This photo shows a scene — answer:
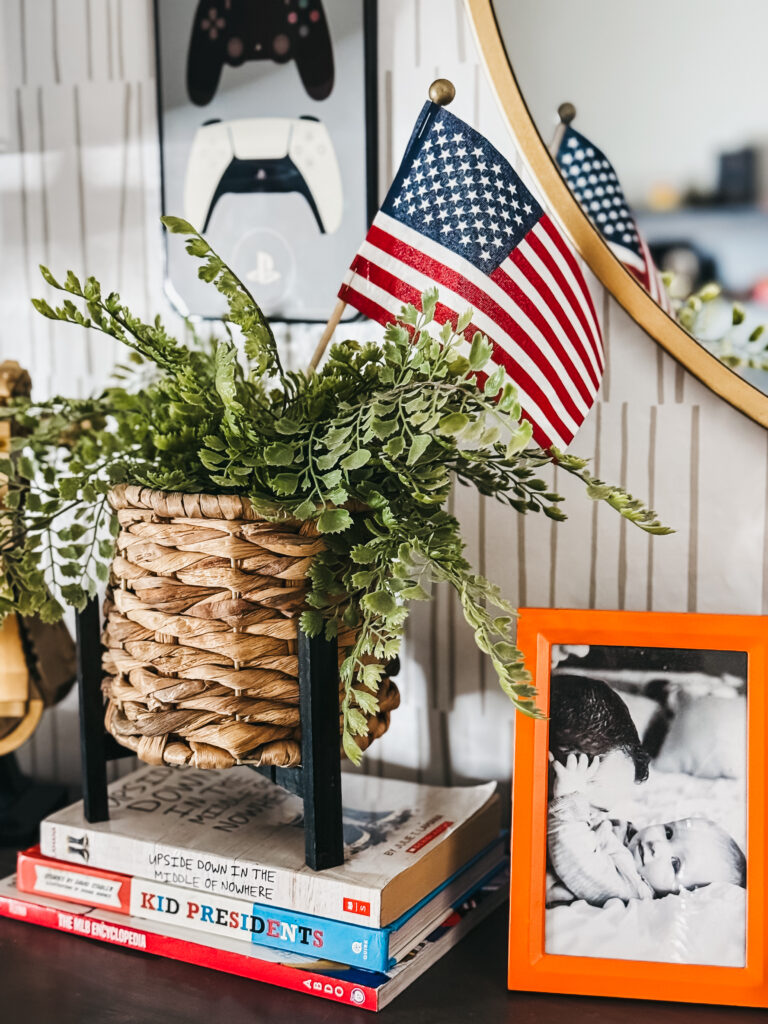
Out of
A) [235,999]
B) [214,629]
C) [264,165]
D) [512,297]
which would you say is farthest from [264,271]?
[235,999]

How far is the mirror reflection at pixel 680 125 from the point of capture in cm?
83

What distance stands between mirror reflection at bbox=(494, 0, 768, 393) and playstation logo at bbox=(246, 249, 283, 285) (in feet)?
0.94

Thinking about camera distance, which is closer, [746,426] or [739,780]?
[739,780]

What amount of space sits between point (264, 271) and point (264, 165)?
101 millimetres

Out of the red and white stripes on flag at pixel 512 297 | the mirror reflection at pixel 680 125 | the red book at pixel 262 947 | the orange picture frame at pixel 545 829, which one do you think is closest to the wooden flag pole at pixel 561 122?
the mirror reflection at pixel 680 125

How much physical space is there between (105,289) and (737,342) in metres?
0.65

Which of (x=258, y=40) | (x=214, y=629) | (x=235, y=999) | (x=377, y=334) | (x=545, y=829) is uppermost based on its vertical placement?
(x=258, y=40)

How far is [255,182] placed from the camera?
0.96m

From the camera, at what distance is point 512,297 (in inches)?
29.5

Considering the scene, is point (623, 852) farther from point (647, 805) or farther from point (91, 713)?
point (91, 713)

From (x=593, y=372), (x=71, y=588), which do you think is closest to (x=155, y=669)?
(x=71, y=588)

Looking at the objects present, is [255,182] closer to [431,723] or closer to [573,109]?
[573,109]

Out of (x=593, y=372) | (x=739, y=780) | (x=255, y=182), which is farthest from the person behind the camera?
(x=255, y=182)

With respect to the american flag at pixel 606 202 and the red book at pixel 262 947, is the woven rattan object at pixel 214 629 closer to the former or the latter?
the red book at pixel 262 947
